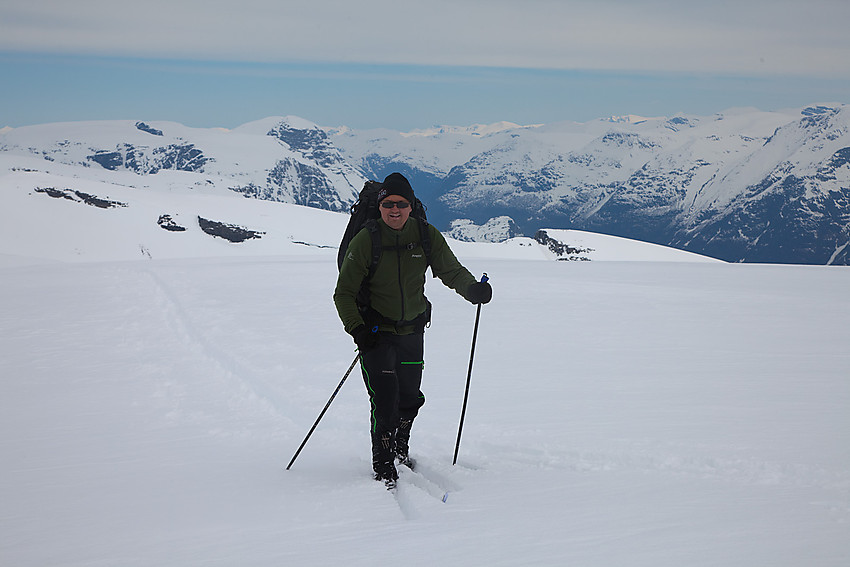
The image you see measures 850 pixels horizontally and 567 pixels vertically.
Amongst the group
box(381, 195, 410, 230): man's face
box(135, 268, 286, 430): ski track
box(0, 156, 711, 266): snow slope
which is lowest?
box(0, 156, 711, 266): snow slope

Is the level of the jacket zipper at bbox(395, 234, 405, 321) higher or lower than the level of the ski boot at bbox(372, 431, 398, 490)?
higher

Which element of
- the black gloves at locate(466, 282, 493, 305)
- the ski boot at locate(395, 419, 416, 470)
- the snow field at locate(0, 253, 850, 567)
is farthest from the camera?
the ski boot at locate(395, 419, 416, 470)

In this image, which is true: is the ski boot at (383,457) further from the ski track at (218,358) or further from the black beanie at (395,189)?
the ski track at (218,358)

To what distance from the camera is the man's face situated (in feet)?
15.9

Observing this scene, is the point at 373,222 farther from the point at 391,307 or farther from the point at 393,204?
the point at 391,307

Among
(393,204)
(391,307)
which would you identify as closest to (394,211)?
(393,204)

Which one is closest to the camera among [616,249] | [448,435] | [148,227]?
[448,435]

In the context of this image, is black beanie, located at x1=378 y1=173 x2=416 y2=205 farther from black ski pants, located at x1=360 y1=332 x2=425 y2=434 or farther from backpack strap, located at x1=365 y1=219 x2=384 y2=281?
black ski pants, located at x1=360 y1=332 x2=425 y2=434

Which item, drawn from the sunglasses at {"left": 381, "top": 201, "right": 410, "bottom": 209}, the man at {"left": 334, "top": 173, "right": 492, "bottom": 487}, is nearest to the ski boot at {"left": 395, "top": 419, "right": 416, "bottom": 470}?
the man at {"left": 334, "top": 173, "right": 492, "bottom": 487}

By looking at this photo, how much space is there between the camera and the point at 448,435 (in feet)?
20.6

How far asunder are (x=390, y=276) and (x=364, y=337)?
1.72ft

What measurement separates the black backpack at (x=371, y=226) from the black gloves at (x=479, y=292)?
0.41 m

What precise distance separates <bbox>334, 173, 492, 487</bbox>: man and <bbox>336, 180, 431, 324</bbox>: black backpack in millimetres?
26

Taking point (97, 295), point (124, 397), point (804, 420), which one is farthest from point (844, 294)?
point (97, 295)
